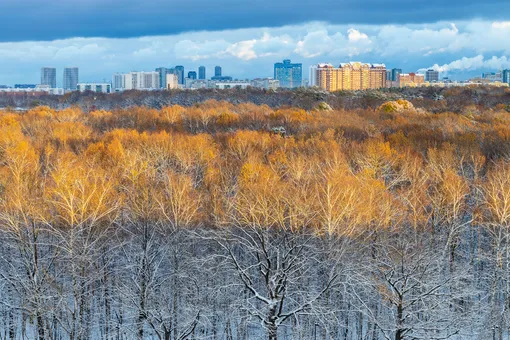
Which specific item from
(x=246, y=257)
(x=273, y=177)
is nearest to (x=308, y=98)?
(x=246, y=257)

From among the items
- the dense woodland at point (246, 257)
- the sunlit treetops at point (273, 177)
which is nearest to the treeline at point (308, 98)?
the sunlit treetops at point (273, 177)

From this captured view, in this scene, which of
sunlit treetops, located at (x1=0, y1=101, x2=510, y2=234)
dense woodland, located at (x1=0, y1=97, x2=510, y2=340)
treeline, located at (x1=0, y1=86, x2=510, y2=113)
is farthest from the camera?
treeline, located at (x1=0, y1=86, x2=510, y2=113)

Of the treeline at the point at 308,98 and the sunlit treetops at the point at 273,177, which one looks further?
the treeline at the point at 308,98

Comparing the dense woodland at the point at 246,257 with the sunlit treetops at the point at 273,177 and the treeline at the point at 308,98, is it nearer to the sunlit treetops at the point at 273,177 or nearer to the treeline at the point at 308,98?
the sunlit treetops at the point at 273,177

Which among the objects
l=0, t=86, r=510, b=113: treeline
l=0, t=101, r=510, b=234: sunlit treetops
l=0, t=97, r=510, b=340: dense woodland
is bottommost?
l=0, t=97, r=510, b=340: dense woodland

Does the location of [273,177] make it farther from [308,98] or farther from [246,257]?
[308,98]

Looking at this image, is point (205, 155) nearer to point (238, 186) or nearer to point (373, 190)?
A: point (238, 186)

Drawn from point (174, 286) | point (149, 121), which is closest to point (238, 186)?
point (174, 286)

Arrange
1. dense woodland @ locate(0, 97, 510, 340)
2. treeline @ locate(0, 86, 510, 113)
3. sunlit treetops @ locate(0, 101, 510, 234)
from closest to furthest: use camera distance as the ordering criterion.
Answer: dense woodland @ locate(0, 97, 510, 340), sunlit treetops @ locate(0, 101, 510, 234), treeline @ locate(0, 86, 510, 113)

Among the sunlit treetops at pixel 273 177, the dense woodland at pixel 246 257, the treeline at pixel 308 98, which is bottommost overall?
the dense woodland at pixel 246 257

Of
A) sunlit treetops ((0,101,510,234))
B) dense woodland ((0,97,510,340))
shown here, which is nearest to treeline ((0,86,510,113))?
sunlit treetops ((0,101,510,234))

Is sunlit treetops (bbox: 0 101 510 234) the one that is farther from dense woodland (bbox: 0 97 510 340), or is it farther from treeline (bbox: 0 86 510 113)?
treeline (bbox: 0 86 510 113)
